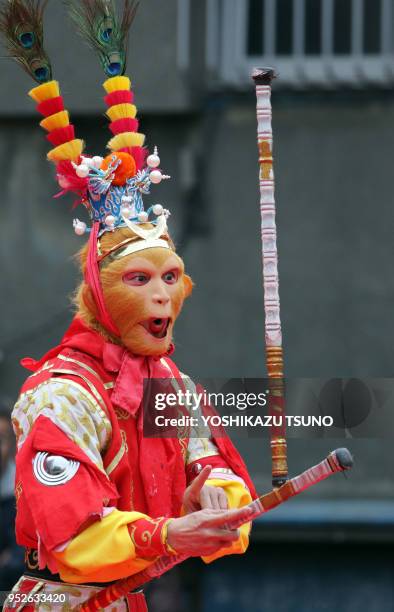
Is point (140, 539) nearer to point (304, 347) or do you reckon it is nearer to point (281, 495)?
point (281, 495)

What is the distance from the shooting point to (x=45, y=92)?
4.46 metres

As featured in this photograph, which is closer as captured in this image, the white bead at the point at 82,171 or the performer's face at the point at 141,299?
the performer's face at the point at 141,299

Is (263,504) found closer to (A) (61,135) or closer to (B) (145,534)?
(B) (145,534)

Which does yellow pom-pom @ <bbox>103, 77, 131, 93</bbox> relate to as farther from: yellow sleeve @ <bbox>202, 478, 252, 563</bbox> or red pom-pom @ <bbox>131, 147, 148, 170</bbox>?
yellow sleeve @ <bbox>202, 478, 252, 563</bbox>

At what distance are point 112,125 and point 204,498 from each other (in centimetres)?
113

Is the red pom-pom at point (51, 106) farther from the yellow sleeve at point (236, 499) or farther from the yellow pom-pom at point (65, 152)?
the yellow sleeve at point (236, 499)

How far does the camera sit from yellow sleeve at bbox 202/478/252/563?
429 centimetres

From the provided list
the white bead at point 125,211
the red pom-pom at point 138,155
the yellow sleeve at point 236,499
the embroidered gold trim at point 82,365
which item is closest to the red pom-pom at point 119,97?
the red pom-pom at point 138,155

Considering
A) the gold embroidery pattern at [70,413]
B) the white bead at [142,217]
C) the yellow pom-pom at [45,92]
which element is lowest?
the gold embroidery pattern at [70,413]

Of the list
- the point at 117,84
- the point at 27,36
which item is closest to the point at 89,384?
the point at 117,84

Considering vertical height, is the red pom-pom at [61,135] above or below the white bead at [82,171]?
above

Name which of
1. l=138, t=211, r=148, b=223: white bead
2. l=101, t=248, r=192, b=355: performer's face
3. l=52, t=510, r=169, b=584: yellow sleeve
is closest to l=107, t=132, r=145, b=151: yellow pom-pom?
l=138, t=211, r=148, b=223: white bead

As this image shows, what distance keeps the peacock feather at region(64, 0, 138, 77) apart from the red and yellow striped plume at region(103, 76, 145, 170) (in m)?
0.04

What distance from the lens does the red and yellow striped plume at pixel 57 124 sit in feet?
14.7
